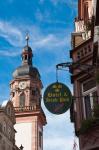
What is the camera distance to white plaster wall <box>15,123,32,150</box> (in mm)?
67881

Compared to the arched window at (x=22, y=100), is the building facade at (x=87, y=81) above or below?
below

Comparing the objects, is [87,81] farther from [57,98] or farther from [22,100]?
[22,100]

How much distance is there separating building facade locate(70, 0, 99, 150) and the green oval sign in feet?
2.70

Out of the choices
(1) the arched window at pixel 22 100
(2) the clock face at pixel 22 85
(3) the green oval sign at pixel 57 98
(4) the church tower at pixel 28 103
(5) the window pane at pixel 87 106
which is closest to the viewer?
(3) the green oval sign at pixel 57 98

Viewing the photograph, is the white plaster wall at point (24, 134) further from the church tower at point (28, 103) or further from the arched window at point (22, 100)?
the arched window at point (22, 100)

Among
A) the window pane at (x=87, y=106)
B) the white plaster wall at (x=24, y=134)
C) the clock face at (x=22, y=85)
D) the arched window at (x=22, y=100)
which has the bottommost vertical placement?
the white plaster wall at (x=24, y=134)

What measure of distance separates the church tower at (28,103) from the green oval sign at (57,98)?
52.2 metres

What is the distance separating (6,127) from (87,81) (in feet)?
127

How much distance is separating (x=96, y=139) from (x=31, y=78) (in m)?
62.9

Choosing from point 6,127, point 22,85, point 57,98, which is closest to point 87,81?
point 57,98

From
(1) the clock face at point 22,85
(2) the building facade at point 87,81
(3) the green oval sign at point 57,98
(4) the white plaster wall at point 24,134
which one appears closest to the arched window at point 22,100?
(1) the clock face at point 22,85

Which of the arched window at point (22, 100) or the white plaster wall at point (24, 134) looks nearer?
the white plaster wall at point (24, 134)

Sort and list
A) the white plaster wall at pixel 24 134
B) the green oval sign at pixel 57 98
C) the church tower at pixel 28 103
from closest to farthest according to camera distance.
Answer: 1. the green oval sign at pixel 57 98
2. the white plaster wall at pixel 24 134
3. the church tower at pixel 28 103

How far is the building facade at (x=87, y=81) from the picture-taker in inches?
600
